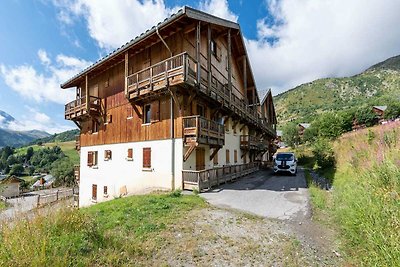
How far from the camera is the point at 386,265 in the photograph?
3.93 metres

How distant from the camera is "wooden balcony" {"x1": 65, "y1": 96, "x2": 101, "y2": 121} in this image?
21.3 metres

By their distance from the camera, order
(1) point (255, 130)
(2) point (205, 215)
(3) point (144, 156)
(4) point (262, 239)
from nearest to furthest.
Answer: (4) point (262, 239) → (2) point (205, 215) → (3) point (144, 156) → (1) point (255, 130)

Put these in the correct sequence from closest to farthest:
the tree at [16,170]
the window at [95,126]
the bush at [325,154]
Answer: the window at [95,126] → the bush at [325,154] → the tree at [16,170]

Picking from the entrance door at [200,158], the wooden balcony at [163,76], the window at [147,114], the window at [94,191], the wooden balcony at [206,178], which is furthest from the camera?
the window at [94,191]

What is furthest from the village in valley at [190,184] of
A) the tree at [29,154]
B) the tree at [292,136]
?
the tree at [29,154]

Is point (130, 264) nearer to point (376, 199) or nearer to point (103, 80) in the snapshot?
point (376, 199)

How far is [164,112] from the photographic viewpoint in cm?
1588

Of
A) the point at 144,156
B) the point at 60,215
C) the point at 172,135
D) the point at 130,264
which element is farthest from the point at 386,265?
the point at 144,156

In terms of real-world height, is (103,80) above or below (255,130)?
above

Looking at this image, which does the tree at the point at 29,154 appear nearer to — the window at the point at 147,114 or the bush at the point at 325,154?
the window at the point at 147,114

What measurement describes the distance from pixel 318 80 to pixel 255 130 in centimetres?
16417

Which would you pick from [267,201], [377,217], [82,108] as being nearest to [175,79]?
[267,201]

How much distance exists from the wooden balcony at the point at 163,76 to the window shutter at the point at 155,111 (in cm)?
127

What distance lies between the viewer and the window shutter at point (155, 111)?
16250 mm
